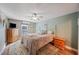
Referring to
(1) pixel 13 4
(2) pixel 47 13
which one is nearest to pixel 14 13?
(1) pixel 13 4

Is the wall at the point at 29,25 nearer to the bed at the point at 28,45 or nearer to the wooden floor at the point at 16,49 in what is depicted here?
the bed at the point at 28,45

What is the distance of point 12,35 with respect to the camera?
1923mm

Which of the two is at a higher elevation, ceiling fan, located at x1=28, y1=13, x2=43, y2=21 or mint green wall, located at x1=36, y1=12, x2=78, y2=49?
ceiling fan, located at x1=28, y1=13, x2=43, y2=21

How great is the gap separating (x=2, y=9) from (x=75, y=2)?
1.14m

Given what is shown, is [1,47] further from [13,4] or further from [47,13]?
[47,13]

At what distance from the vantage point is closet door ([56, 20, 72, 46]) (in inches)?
75.2

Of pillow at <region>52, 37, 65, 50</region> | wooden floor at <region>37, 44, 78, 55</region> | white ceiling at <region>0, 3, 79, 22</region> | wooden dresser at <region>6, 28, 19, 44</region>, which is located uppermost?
white ceiling at <region>0, 3, 79, 22</region>

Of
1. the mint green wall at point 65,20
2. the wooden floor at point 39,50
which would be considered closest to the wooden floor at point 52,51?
the wooden floor at point 39,50

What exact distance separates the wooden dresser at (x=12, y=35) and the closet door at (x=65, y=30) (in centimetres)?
68

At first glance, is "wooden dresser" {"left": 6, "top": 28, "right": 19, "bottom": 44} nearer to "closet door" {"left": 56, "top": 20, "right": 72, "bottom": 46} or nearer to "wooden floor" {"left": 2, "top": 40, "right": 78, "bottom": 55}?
"wooden floor" {"left": 2, "top": 40, "right": 78, "bottom": 55}

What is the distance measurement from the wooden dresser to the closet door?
676 millimetres

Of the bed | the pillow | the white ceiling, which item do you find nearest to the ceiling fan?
the white ceiling

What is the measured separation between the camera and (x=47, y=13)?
1900 millimetres

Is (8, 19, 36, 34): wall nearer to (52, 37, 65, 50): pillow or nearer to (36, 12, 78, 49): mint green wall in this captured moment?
(36, 12, 78, 49): mint green wall
